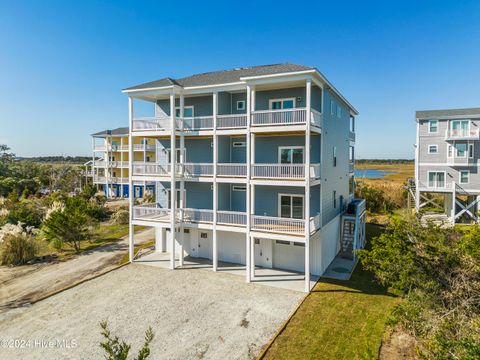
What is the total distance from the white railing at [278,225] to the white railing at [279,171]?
2180 mm

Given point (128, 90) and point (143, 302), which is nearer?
point (143, 302)

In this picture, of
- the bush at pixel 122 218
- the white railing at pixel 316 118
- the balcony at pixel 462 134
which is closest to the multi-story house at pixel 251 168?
the white railing at pixel 316 118

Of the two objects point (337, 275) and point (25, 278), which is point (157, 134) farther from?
point (337, 275)

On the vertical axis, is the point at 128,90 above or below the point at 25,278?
above

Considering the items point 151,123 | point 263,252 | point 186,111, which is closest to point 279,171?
point 263,252

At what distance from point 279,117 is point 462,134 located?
70.8ft

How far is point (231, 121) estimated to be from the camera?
16.6 m

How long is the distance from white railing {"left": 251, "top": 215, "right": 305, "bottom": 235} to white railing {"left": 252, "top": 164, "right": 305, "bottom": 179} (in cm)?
218

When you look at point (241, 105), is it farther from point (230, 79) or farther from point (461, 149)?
point (461, 149)

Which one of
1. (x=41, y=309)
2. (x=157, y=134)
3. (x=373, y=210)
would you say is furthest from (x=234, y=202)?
(x=373, y=210)

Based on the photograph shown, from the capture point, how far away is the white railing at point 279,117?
14.8 m

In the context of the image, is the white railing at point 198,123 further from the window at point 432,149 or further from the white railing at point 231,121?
the window at point 432,149

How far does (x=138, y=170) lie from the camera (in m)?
18.6

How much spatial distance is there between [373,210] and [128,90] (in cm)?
2822
